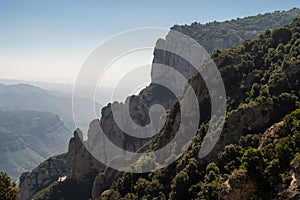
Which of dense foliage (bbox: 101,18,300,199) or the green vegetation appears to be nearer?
Answer: dense foliage (bbox: 101,18,300,199)

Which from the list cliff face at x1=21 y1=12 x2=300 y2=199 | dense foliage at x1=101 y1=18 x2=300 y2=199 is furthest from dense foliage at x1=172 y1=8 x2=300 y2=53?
cliff face at x1=21 y1=12 x2=300 y2=199

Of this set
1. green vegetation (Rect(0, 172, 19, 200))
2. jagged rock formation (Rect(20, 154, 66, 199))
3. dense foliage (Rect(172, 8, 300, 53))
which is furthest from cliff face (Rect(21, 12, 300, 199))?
dense foliage (Rect(172, 8, 300, 53))

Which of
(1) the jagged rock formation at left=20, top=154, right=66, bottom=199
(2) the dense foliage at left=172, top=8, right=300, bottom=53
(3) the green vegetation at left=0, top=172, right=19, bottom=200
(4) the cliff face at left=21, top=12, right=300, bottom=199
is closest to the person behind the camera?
(3) the green vegetation at left=0, top=172, right=19, bottom=200

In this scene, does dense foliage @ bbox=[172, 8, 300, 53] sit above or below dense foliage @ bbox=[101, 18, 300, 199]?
above

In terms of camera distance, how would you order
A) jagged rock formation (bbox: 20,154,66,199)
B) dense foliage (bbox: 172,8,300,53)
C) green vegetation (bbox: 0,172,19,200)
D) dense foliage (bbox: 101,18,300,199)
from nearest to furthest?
dense foliage (bbox: 101,18,300,199), green vegetation (bbox: 0,172,19,200), jagged rock formation (bbox: 20,154,66,199), dense foliage (bbox: 172,8,300,53)

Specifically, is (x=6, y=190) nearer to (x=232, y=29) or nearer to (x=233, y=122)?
(x=233, y=122)

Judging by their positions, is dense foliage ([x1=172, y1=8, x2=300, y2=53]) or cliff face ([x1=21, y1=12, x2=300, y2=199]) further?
dense foliage ([x1=172, y1=8, x2=300, y2=53])

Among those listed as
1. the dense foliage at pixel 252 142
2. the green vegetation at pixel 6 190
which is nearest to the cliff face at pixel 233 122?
the dense foliage at pixel 252 142

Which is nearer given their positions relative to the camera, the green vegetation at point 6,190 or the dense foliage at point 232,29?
the green vegetation at point 6,190

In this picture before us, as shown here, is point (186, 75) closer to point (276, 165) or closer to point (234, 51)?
point (234, 51)

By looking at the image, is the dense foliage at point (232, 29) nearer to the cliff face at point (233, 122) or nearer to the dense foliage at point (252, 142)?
the dense foliage at point (252, 142)

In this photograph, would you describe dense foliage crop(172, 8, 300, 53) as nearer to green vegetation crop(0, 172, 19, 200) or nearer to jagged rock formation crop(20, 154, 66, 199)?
jagged rock formation crop(20, 154, 66, 199)

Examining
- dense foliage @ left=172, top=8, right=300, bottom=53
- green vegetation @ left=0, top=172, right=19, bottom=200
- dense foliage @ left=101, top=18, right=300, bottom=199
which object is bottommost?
green vegetation @ left=0, top=172, right=19, bottom=200

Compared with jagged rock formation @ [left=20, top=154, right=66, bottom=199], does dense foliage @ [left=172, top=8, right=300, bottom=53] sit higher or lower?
higher
